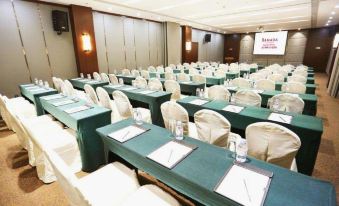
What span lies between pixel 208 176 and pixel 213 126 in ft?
3.15

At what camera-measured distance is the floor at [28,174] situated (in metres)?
2.35

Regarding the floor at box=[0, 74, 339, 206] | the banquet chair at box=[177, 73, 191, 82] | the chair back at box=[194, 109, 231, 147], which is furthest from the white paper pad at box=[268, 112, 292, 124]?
the banquet chair at box=[177, 73, 191, 82]

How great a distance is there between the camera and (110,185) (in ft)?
5.54

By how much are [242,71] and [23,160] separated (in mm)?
9702

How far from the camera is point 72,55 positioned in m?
7.52

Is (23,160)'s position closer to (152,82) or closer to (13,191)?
(13,191)

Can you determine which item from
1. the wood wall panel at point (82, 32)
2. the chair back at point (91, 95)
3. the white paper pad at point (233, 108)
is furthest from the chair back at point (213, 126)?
the wood wall panel at point (82, 32)

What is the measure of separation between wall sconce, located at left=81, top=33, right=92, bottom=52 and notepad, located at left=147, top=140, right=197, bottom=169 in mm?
7214

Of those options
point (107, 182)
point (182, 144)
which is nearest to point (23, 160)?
point (107, 182)

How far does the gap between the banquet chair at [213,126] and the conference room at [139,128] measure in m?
0.02

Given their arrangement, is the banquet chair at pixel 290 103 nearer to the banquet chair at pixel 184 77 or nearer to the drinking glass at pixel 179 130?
the drinking glass at pixel 179 130

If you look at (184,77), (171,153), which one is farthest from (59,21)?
(171,153)

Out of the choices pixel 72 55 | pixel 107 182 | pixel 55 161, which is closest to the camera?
pixel 55 161

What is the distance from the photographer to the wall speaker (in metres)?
6.61
